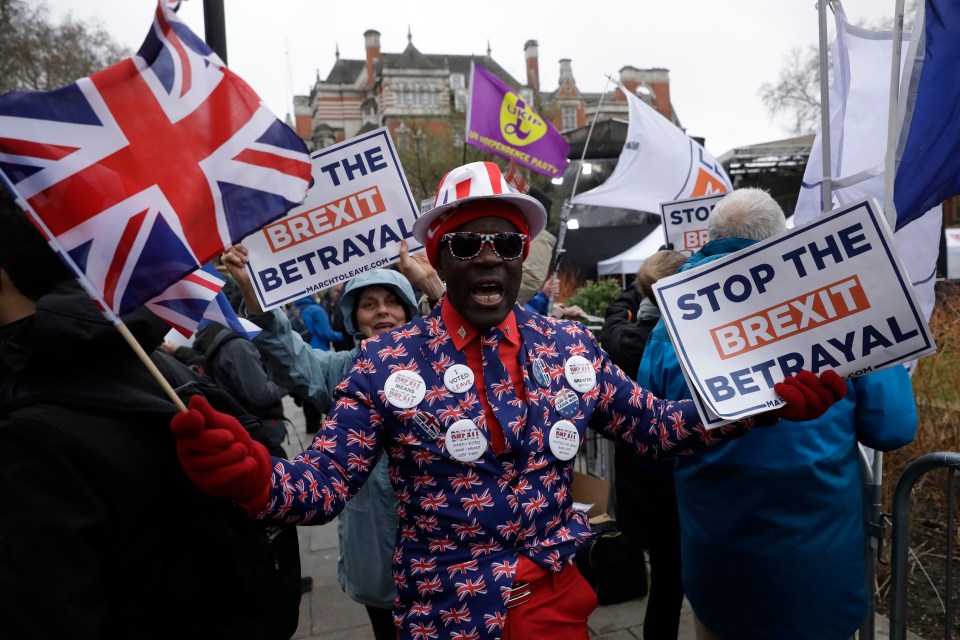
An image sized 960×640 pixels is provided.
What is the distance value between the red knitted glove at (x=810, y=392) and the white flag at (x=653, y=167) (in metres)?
4.16

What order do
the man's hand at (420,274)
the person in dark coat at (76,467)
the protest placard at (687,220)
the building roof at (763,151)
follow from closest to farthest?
1. the person in dark coat at (76,467)
2. the man's hand at (420,274)
3. the protest placard at (687,220)
4. the building roof at (763,151)

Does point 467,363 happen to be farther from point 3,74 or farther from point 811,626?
point 3,74

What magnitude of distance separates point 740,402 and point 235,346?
2883 millimetres

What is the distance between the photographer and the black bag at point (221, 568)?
1494 millimetres

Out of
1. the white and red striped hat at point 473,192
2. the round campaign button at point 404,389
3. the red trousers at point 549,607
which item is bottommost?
the red trousers at point 549,607

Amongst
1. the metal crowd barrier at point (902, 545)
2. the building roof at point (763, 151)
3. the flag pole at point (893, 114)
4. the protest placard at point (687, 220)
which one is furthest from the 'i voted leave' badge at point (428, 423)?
the building roof at point (763, 151)

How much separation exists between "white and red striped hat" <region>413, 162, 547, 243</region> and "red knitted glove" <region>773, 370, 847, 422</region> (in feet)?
2.71

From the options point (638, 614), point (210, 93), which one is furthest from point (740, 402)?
point (638, 614)

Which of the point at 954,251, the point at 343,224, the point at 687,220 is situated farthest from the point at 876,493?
the point at 954,251

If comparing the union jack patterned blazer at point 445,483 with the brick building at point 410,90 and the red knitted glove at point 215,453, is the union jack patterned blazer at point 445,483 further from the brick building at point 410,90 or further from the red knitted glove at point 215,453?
the brick building at point 410,90

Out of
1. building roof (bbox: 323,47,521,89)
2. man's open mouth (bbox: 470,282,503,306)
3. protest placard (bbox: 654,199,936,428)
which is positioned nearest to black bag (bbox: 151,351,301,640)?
man's open mouth (bbox: 470,282,503,306)

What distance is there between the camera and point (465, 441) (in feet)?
5.64

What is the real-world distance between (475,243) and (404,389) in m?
0.44

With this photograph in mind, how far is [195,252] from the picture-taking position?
5.06ft
